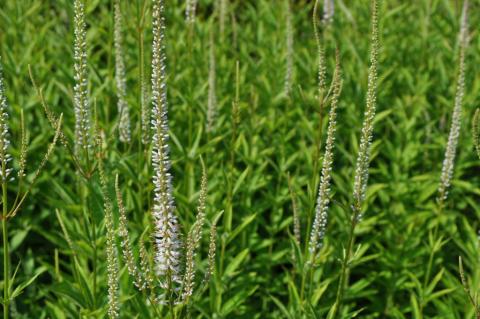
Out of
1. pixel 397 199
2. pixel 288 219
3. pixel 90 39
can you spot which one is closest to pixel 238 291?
pixel 288 219

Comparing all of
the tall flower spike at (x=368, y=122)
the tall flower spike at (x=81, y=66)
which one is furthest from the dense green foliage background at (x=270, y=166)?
the tall flower spike at (x=81, y=66)

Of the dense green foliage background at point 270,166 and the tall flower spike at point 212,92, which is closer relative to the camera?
the dense green foliage background at point 270,166

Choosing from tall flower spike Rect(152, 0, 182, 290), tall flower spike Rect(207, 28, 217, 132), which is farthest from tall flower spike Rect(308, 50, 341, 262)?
tall flower spike Rect(207, 28, 217, 132)

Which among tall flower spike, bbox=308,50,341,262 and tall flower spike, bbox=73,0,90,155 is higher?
tall flower spike, bbox=73,0,90,155

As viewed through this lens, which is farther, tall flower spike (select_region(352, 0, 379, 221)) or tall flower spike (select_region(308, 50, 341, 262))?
tall flower spike (select_region(308, 50, 341, 262))

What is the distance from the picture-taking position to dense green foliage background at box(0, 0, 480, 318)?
467 cm

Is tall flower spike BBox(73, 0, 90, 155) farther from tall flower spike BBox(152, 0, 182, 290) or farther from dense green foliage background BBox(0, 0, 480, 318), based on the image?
dense green foliage background BBox(0, 0, 480, 318)

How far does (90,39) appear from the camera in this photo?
6566mm

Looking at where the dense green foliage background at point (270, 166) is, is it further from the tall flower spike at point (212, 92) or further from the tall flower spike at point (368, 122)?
the tall flower spike at point (368, 122)

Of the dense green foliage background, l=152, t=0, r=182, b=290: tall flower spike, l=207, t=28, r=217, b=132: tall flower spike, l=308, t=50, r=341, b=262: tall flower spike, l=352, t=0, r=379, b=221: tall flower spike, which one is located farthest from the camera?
l=207, t=28, r=217, b=132: tall flower spike

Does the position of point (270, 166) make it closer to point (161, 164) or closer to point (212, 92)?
point (212, 92)

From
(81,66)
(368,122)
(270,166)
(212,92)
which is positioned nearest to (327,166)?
(368,122)

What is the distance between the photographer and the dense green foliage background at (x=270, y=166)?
4.67 meters

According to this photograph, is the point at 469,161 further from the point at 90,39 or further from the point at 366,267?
the point at 90,39
